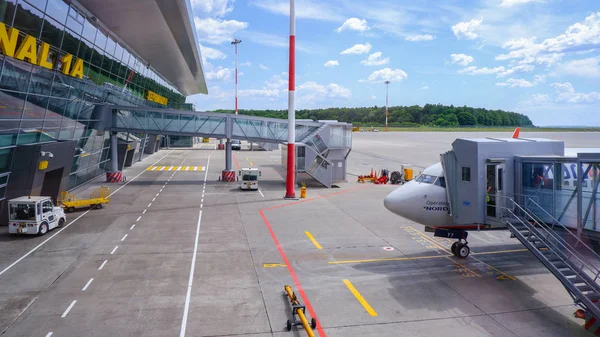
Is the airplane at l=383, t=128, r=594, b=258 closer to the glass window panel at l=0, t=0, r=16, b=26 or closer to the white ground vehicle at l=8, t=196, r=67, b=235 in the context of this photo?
the white ground vehicle at l=8, t=196, r=67, b=235

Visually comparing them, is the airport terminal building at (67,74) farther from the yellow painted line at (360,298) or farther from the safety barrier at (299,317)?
the yellow painted line at (360,298)

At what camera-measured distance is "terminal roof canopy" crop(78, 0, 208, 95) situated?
39188 mm

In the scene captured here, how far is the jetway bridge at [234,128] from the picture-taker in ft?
156

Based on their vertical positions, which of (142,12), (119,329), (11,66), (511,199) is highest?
(142,12)

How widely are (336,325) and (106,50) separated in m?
42.8

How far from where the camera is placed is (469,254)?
74.9 ft

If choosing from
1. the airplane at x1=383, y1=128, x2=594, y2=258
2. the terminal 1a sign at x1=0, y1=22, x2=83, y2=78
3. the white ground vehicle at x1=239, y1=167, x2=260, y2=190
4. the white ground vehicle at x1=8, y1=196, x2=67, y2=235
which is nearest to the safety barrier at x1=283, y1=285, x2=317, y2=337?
the airplane at x1=383, y1=128, x2=594, y2=258

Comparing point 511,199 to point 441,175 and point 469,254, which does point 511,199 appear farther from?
point 469,254

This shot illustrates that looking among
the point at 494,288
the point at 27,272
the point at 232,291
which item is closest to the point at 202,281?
the point at 232,291

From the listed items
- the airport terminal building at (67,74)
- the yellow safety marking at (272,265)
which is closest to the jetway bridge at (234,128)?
the airport terminal building at (67,74)

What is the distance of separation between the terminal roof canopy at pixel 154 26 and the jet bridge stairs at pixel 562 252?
3397cm

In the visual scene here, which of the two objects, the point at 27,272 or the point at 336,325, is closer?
the point at 336,325

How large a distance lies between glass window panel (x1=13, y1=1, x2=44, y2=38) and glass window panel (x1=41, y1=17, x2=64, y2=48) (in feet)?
2.61

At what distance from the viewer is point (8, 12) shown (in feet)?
82.2
